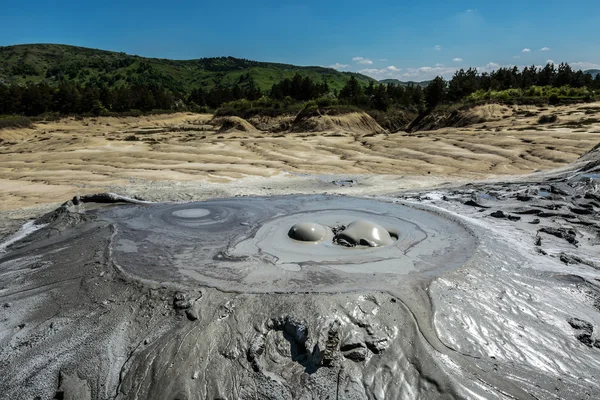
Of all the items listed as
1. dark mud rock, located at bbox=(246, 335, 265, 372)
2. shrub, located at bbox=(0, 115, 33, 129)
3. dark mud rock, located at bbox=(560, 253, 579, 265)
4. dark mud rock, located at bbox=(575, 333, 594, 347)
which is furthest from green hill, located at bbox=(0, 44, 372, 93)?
dark mud rock, located at bbox=(575, 333, 594, 347)

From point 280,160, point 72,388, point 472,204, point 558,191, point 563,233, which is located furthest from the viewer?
point 280,160

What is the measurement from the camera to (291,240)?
7.22m

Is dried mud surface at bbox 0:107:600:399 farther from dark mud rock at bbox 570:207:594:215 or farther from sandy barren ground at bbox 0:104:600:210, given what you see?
sandy barren ground at bbox 0:104:600:210

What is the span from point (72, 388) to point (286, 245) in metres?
3.93

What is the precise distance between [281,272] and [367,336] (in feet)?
6.26

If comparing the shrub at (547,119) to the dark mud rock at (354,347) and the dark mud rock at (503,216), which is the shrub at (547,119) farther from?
the dark mud rock at (354,347)

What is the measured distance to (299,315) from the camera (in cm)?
464

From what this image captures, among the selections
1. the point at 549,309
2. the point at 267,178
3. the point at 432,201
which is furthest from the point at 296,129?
the point at 549,309

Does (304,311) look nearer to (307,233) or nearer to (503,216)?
(307,233)

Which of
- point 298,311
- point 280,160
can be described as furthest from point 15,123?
point 298,311

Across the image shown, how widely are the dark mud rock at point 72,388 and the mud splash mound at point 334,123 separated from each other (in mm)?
31055

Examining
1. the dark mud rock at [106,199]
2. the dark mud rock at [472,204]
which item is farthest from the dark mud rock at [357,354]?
the dark mud rock at [106,199]

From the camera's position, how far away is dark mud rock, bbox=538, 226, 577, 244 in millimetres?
7289

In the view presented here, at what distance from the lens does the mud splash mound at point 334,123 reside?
34.2 m
